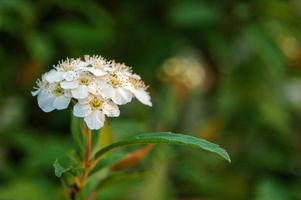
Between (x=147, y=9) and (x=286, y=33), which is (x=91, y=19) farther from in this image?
(x=286, y=33)

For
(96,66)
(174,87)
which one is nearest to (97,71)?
(96,66)

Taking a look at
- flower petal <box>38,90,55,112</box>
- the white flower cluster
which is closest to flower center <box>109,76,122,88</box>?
the white flower cluster

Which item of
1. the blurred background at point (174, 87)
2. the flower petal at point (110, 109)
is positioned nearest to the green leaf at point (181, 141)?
the flower petal at point (110, 109)

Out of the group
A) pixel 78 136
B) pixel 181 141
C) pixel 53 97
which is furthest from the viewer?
pixel 78 136

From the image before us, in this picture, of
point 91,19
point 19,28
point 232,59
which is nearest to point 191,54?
point 232,59

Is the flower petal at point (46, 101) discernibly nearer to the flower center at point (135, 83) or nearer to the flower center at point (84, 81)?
the flower center at point (84, 81)

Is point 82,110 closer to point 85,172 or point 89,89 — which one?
point 89,89
